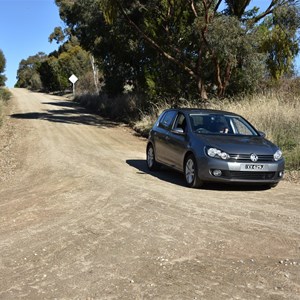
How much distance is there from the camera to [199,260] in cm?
505

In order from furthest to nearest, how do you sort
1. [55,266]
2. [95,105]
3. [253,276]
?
[95,105]
[55,266]
[253,276]

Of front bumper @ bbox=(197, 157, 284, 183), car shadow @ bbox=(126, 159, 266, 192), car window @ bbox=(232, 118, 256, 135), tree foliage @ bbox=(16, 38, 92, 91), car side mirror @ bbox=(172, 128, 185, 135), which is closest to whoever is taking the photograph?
front bumper @ bbox=(197, 157, 284, 183)

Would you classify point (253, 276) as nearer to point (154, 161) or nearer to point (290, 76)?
point (154, 161)

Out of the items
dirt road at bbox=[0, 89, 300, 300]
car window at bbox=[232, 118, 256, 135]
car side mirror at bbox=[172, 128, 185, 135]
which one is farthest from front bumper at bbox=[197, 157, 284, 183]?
car window at bbox=[232, 118, 256, 135]

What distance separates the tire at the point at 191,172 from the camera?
29.6 ft

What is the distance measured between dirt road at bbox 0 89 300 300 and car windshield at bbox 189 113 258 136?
130 centimetres

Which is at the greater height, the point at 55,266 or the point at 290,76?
the point at 290,76

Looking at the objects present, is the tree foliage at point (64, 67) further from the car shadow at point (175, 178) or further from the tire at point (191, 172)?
the tire at point (191, 172)

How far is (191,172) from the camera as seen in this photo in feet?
30.5

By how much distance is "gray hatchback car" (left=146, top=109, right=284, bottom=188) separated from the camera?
8727mm

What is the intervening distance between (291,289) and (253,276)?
0.42 meters

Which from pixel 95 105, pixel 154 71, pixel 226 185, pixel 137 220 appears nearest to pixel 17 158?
pixel 226 185

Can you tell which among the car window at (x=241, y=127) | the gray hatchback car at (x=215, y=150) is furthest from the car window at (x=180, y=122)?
the car window at (x=241, y=127)

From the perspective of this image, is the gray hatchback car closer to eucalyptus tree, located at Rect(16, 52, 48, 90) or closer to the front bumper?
the front bumper
